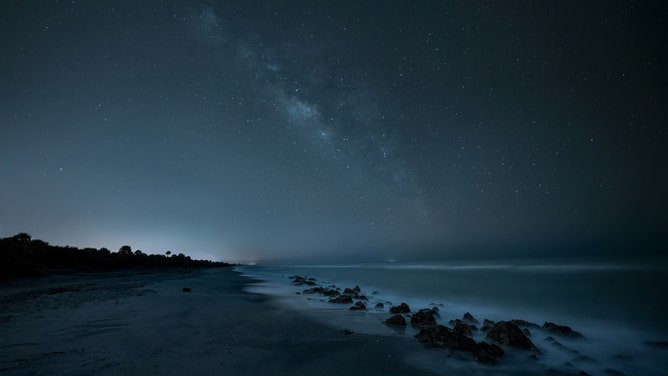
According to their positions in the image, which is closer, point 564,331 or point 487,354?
point 487,354

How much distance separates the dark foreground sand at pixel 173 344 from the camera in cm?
402

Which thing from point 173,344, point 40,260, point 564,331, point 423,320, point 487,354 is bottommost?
point 564,331

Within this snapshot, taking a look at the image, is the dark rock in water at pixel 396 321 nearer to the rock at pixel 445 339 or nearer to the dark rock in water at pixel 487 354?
the rock at pixel 445 339

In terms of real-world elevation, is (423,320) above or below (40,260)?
below

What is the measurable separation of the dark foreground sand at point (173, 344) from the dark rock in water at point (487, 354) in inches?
47.9

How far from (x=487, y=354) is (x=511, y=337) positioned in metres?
1.60

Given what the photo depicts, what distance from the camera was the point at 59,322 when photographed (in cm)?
592

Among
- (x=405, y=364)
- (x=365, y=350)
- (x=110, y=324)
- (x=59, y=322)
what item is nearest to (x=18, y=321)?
(x=59, y=322)

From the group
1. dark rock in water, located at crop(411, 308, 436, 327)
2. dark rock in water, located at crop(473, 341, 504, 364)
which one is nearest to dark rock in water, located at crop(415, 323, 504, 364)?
dark rock in water, located at crop(473, 341, 504, 364)

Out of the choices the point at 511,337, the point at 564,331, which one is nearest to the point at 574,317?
the point at 564,331

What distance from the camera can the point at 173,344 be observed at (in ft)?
16.6

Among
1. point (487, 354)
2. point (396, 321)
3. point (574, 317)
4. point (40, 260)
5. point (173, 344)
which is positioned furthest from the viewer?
point (40, 260)

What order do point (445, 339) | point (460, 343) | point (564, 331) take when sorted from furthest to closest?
1. point (564, 331)
2. point (445, 339)
3. point (460, 343)

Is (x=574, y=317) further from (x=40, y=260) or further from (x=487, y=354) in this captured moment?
(x=40, y=260)
